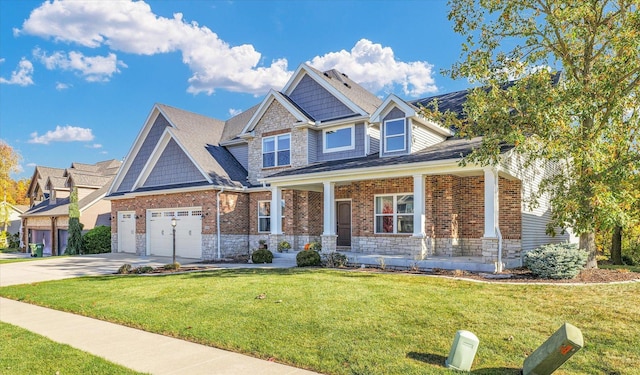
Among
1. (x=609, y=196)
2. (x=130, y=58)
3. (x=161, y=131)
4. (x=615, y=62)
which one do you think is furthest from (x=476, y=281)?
(x=130, y=58)

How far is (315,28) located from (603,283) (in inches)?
621

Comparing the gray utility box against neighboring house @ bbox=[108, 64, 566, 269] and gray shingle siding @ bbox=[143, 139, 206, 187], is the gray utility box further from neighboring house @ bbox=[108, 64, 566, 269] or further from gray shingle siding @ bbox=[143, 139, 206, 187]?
gray shingle siding @ bbox=[143, 139, 206, 187]

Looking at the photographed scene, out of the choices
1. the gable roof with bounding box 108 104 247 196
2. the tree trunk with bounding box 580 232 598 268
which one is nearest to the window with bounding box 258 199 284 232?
the gable roof with bounding box 108 104 247 196

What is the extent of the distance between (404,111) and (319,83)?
5.71 metres

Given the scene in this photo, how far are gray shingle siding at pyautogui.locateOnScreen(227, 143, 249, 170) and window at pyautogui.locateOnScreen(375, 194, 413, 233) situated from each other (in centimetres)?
859

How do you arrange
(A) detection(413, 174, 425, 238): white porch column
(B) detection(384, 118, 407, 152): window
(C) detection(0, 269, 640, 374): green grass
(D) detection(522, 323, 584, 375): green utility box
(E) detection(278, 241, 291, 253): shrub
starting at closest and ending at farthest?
(D) detection(522, 323, 584, 375): green utility box → (C) detection(0, 269, 640, 374): green grass → (A) detection(413, 174, 425, 238): white porch column → (B) detection(384, 118, 407, 152): window → (E) detection(278, 241, 291, 253): shrub

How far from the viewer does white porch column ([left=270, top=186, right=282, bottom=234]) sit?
59.9 feet

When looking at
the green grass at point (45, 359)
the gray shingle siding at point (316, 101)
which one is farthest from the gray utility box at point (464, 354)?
the gray shingle siding at point (316, 101)

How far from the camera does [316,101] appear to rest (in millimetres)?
20406

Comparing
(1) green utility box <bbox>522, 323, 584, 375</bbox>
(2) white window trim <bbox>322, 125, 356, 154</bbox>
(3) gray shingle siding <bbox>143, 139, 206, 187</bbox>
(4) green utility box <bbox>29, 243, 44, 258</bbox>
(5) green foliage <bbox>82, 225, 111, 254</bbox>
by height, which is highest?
(2) white window trim <bbox>322, 125, 356, 154</bbox>

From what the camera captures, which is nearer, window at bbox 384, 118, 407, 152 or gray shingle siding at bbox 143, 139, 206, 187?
window at bbox 384, 118, 407, 152

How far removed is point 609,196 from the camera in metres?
10.8

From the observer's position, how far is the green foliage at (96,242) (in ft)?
86.9

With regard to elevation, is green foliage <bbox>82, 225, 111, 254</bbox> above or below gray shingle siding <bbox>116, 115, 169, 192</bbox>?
below
